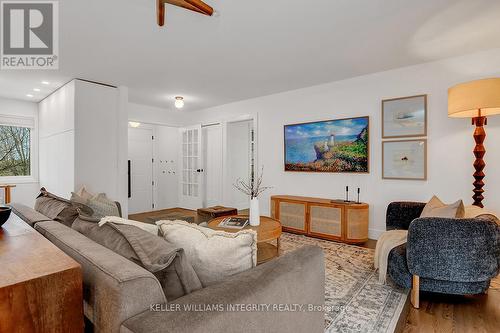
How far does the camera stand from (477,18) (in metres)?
2.42

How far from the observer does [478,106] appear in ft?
8.61

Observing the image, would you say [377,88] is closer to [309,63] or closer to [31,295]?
[309,63]

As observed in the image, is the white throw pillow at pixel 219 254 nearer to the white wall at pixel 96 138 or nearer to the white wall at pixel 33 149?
the white wall at pixel 96 138

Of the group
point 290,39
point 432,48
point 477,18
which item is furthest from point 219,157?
point 477,18

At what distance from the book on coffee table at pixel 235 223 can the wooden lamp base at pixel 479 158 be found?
257cm

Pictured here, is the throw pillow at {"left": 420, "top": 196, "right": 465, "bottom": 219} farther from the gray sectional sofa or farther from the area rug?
the gray sectional sofa

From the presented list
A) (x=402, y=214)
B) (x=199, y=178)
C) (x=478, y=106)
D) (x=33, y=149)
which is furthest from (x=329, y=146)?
(x=33, y=149)

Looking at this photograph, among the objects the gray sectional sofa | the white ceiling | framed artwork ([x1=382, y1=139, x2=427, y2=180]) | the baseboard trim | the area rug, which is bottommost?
the area rug

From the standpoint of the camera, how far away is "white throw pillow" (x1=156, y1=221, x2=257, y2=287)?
3.60 ft

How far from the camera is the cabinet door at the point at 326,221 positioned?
3.78 m

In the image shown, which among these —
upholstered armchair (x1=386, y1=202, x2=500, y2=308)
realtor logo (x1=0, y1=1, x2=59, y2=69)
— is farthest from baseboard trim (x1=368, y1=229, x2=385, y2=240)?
realtor logo (x1=0, y1=1, x2=59, y2=69)

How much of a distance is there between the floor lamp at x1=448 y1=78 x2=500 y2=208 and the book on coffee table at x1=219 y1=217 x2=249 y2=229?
2555 millimetres

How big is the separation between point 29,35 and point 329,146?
13.3 feet

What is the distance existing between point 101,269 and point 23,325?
8.6 inches
